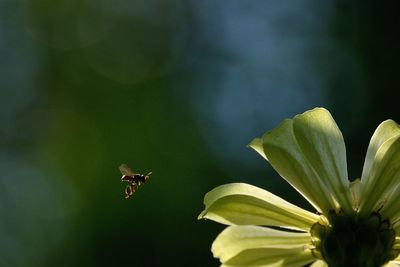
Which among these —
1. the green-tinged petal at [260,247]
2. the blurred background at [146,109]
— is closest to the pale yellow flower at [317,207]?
the green-tinged petal at [260,247]

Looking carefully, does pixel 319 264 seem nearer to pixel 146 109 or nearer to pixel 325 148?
pixel 325 148

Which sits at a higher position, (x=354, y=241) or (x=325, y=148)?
(x=325, y=148)

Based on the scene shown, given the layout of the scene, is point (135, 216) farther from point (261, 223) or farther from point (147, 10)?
point (261, 223)

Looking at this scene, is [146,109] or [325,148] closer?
[325,148]

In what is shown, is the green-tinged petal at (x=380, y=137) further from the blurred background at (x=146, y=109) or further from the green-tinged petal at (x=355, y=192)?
the blurred background at (x=146, y=109)

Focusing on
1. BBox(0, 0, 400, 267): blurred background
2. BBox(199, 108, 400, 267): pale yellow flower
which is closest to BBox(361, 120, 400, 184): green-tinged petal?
BBox(199, 108, 400, 267): pale yellow flower

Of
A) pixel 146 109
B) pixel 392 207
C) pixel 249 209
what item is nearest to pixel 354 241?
pixel 392 207

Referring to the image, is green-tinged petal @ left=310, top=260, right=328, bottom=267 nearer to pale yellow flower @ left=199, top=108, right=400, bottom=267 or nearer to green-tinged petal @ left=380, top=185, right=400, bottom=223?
pale yellow flower @ left=199, top=108, right=400, bottom=267
